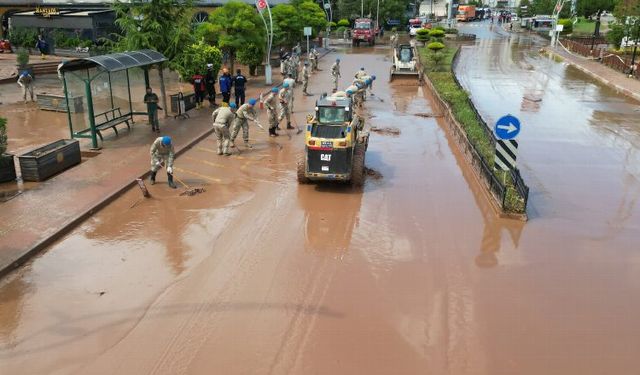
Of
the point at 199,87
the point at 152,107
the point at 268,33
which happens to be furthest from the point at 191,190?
the point at 268,33

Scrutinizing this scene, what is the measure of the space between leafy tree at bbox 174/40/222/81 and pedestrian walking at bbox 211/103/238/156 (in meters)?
6.32

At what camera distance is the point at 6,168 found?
13.2 meters

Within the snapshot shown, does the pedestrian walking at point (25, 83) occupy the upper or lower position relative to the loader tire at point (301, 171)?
upper

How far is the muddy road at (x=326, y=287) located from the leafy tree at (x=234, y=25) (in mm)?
14640

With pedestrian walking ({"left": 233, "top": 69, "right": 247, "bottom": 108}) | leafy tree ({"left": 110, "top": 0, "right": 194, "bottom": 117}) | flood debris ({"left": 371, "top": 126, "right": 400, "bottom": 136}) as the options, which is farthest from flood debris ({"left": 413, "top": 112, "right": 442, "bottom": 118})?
leafy tree ({"left": 110, "top": 0, "right": 194, "bottom": 117})

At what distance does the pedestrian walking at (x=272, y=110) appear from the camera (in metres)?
17.7

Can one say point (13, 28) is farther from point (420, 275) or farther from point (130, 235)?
point (420, 275)

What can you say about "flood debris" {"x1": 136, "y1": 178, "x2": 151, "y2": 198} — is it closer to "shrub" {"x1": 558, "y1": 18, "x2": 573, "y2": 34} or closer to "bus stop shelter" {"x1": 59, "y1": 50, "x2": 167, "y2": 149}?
"bus stop shelter" {"x1": 59, "y1": 50, "x2": 167, "y2": 149}

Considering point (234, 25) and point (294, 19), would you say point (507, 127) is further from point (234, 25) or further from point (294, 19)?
point (294, 19)

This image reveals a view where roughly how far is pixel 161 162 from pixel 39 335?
638 cm

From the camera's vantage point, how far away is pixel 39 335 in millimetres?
7473

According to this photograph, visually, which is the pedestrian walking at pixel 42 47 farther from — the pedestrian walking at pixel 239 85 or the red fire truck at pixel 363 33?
the red fire truck at pixel 363 33

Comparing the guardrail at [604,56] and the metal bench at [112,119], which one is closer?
the metal bench at [112,119]

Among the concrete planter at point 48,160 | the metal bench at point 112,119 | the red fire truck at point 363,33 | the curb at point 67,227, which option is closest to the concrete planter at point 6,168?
the concrete planter at point 48,160
